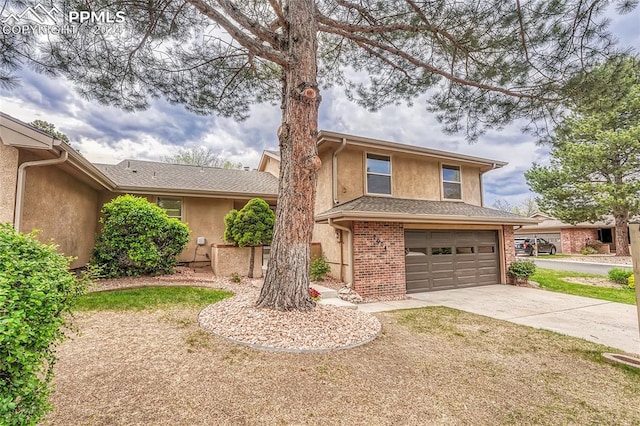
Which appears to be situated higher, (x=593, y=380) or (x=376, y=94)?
(x=376, y=94)

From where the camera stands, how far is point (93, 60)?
20.4 ft

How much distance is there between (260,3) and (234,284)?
23.0ft

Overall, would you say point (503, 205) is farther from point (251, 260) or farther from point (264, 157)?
point (251, 260)

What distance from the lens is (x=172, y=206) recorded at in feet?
37.0

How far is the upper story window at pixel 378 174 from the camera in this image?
10.2m

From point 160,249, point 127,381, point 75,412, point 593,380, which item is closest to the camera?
point 75,412

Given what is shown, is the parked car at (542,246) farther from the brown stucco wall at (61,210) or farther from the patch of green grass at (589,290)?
the brown stucco wall at (61,210)

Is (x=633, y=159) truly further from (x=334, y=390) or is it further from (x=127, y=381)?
(x=127, y=381)

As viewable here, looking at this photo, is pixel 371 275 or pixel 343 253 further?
pixel 343 253

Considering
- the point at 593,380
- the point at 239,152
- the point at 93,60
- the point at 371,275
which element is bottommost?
the point at 593,380

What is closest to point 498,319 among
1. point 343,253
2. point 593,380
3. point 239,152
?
point 593,380

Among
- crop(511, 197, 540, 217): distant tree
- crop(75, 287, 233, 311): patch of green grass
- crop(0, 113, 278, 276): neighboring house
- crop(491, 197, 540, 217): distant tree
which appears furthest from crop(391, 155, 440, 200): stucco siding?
crop(511, 197, 540, 217): distant tree

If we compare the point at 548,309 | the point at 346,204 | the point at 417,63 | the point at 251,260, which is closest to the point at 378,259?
the point at 346,204

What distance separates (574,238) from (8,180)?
114 ft
